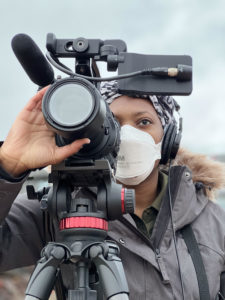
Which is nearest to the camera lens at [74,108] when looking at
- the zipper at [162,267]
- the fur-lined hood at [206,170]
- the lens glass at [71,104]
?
the lens glass at [71,104]

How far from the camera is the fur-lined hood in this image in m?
2.39

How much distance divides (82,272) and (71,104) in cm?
45

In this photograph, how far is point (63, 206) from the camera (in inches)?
51.2

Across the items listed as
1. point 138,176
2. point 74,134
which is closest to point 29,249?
point 138,176

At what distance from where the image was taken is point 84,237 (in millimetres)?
1257

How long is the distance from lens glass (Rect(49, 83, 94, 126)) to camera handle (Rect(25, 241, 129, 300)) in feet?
1.10

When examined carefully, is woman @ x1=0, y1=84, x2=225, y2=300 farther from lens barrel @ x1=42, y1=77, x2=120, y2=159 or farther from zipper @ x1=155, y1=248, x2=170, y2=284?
lens barrel @ x1=42, y1=77, x2=120, y2=159

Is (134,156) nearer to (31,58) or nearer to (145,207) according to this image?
(145,207)

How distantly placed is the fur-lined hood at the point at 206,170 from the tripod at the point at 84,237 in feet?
3.77

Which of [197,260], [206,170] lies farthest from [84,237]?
[206,170]

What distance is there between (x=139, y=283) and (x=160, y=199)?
0.53m

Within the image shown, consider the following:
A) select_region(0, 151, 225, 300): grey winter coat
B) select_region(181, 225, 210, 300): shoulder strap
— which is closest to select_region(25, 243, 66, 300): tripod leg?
select_region(0, 151, 225, 300): grey winter coat

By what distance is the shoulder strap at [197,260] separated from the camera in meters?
1.84

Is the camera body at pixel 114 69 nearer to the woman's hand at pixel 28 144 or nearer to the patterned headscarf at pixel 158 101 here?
the woman's hand at pixel 28 144
